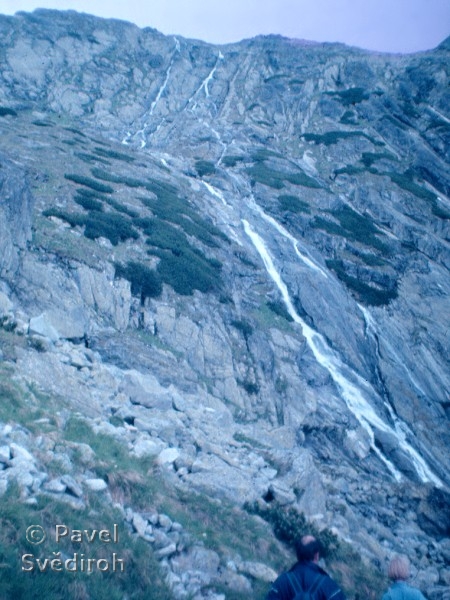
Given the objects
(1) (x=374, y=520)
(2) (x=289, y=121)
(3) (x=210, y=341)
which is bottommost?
(1) (x=374, y=520)

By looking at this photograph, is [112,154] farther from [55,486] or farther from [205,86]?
[205,86]

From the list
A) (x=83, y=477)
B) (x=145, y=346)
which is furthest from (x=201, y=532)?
(x=145, y=346)

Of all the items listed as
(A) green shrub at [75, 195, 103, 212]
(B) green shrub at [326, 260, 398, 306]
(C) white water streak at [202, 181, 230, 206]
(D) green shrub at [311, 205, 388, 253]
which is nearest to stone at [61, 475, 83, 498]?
(A) green shrub at [75, 195, 103, 212]

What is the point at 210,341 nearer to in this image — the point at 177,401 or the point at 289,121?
the point at 177,401

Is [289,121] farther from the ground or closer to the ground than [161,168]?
farther from the ground

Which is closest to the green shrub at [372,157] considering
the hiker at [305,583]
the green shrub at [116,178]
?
the green shrub at [116,178]

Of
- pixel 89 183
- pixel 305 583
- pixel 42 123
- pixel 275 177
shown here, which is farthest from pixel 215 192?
pixel 305 583
